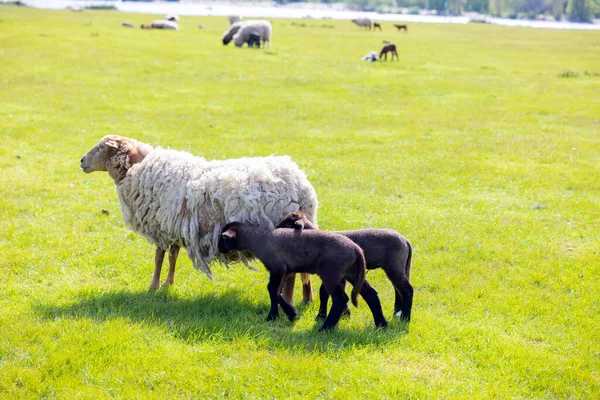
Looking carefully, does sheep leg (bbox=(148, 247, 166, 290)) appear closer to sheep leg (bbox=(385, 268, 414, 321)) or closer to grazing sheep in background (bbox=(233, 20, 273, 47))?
sheep leg (bbox=(385, 268, 414, 321))

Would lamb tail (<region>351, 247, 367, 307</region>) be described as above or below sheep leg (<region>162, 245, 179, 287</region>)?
above

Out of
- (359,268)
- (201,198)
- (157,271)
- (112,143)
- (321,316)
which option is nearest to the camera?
(359,268)

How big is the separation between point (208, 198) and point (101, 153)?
185cm

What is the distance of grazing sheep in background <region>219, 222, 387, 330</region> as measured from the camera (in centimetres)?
614

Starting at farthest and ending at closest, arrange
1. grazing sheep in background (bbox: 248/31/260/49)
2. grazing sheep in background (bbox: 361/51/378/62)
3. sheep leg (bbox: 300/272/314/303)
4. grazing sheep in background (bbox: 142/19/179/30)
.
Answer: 1. grazing sheep in background (bbox: 142/19/179/30)
2. grazing sheep in background (bbox: 248/31/260/49)
3. grazing sheep in background (bbox: 361/51/378/62)
4. sheep leg (bbox: 300/272/314/303)

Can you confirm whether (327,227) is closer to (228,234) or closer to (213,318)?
(228,234)

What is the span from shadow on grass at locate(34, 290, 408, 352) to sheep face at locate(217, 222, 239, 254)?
0.75 m

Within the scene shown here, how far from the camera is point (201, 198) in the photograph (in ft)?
24.0

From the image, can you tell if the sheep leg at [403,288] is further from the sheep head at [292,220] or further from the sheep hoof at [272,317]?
the sheep hoof at [272,317]

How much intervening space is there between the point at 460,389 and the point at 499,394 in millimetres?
341

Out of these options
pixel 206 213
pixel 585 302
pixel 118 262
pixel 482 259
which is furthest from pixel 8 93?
pixel 585 302

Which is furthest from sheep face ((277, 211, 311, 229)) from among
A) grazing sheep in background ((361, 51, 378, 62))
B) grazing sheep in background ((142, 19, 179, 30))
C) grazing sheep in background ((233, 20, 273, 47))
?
grazing sheep in background ((142, 19, 179, 30))

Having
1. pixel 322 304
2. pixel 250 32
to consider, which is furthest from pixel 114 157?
pixel 250 32

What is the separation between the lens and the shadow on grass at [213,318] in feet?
20.1
